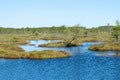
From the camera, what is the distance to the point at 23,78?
47.7 metres

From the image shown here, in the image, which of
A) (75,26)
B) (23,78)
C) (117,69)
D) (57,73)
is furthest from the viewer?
(75,26)

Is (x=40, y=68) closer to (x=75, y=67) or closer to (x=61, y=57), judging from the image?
(x=75, y=67)

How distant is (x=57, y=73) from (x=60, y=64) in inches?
448

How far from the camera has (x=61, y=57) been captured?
2992 inches

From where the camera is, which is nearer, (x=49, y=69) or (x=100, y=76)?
(x=100, y=76)

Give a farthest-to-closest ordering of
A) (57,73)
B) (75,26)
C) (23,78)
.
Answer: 1. (75,26)
2. (57,73)
3. (23,78)

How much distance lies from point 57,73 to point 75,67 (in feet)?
29.4

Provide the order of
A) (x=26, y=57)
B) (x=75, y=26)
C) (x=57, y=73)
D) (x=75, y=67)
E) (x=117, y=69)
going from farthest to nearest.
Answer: (x=75, y=26) < (x=26, y=57) < (x=75, y=67) < (x=117, y=69) < (x=57, y=73)

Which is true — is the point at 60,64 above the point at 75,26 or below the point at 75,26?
below

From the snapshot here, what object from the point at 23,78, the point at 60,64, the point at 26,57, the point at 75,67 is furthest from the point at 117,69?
the point at 26,57

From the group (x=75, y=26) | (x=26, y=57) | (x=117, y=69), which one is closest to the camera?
(x=117, y=69)

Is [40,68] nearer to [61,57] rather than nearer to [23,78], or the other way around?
[23,78]

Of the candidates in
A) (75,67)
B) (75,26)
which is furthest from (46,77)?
(75,26)

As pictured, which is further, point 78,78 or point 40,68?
point 40,68
